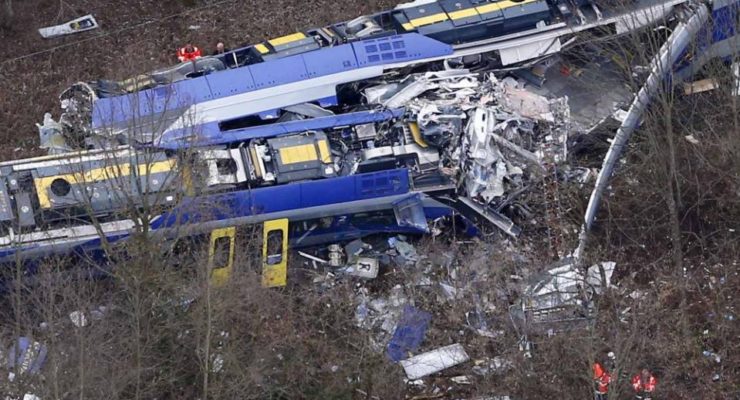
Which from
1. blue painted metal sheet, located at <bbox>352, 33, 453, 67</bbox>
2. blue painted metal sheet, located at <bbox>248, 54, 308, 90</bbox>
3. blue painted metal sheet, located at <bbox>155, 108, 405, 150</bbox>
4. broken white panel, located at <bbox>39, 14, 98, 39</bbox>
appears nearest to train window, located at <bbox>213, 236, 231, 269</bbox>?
blue painted metal sheet, located at <bbox>155, 108, 405, 150</bbox>

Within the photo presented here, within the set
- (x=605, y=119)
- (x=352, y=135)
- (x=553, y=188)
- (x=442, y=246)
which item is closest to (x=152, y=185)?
(x=352, y=135)

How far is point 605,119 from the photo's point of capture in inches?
670


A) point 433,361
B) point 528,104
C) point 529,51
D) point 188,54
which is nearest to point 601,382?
point 433,361

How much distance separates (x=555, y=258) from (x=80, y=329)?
6617 millimetres

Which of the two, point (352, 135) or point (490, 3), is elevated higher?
point (490, 3)

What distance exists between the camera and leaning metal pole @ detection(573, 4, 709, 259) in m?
15.9

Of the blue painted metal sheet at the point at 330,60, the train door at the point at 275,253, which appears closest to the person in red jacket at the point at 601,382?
the train door at the point at 275,253

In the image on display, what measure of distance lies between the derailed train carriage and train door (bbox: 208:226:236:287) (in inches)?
1.1

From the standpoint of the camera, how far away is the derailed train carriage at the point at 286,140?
50.2 ft

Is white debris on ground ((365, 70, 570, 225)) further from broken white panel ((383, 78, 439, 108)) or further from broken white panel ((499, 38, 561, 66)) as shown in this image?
broken white panel ((499, 38, 561, 66))

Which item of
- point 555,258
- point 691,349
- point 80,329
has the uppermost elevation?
point 80,329

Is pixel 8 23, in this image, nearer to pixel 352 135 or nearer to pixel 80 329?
pixel 352 135

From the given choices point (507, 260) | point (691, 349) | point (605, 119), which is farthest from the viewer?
point (605, 119)

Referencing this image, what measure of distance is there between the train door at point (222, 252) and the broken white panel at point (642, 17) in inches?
251
